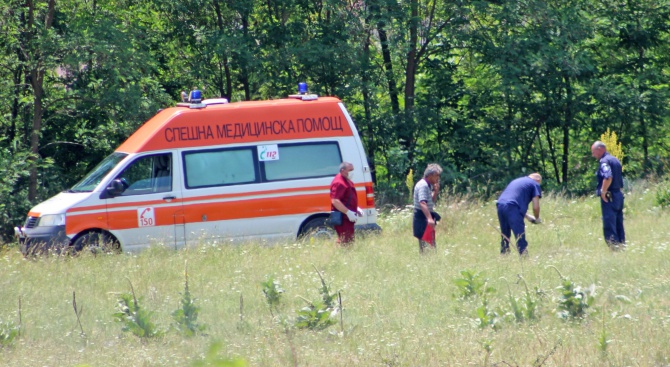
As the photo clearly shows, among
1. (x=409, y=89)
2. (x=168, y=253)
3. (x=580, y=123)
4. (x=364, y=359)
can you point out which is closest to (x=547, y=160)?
(x=580, y=123)

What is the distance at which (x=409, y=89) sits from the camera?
1986cm

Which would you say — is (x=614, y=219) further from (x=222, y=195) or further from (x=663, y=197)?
(x=222, y=195)

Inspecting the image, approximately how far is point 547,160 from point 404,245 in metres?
12.3

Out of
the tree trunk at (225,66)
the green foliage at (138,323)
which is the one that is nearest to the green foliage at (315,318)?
the green foliage at (138,323)

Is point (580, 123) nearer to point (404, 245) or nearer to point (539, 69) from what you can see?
point (539, 69)

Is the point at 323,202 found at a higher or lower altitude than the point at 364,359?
higher

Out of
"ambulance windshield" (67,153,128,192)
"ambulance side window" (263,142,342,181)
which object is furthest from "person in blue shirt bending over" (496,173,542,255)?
"ambulance windshield" (67,153,128,192)

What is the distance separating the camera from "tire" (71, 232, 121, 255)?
1076 cm

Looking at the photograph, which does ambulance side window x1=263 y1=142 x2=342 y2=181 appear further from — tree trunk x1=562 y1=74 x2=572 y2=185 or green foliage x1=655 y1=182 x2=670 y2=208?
tree trunk x1=562 y1=74 x2=572 y2=185

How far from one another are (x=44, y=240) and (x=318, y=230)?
3709 millimetres

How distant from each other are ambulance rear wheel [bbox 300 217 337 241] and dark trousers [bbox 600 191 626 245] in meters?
3.73

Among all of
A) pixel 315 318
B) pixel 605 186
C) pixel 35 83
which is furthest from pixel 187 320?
pixel 35 83

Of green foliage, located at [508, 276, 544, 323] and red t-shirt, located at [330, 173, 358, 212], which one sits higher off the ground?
red t-shirt, located at [330, 173, 358, 212]

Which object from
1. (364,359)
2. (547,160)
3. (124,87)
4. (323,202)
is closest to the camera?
(364,359)
